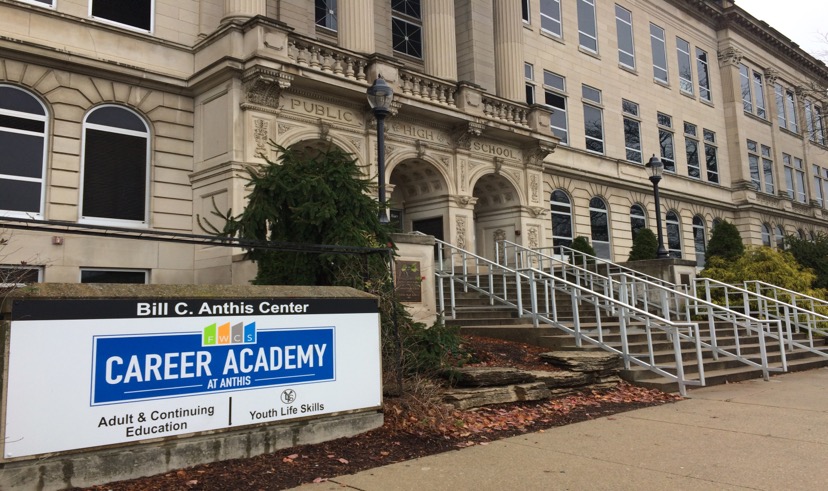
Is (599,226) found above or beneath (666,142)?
beneath

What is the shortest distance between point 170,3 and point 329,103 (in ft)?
15.1

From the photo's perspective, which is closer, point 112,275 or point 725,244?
point 112,275

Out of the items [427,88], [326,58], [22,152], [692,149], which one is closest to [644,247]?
[427,88]

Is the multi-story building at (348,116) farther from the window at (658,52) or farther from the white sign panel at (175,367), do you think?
the white sign panel at (175,367)

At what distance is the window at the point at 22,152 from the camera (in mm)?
13062

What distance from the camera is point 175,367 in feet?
16.7

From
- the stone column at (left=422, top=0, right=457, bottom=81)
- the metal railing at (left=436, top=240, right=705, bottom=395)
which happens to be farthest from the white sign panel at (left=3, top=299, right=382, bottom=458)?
the stone column at (left=422, top=0, right=457, bottom=81)

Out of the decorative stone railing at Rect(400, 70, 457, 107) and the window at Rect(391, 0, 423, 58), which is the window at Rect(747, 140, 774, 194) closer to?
the window at Rect(391, 0, 423, 58)

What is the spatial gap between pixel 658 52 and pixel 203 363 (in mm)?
32680

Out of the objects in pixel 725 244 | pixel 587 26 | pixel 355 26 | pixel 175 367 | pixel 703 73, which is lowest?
pixel 175 367

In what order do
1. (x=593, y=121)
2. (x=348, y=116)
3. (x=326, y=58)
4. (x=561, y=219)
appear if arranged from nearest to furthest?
1. (x=326, y=58)
2. (x=348, y=116)
3. (x=561, y=219)
4. (x=593, y=121)

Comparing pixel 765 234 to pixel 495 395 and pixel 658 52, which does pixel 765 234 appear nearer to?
pixel 658 52

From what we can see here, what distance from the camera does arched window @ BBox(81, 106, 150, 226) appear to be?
14.1m

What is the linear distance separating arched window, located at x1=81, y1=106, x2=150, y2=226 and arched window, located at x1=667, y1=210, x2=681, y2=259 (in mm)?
24558
